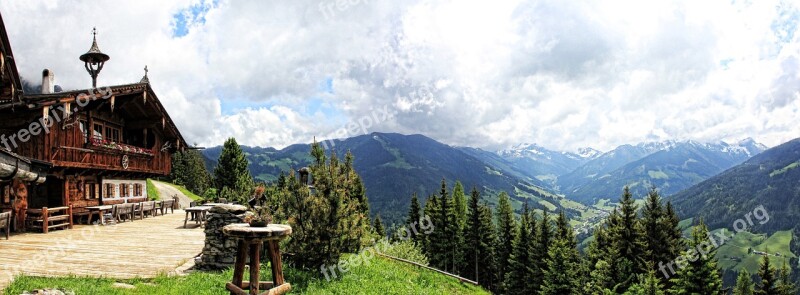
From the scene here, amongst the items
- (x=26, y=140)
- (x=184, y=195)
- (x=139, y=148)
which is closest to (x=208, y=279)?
(x=26, y=140)

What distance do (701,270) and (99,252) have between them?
36665mm

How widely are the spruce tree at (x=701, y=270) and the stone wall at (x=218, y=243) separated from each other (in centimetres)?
3119

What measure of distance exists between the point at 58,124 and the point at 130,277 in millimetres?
16728

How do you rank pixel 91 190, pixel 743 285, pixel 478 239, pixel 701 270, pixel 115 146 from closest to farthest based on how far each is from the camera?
pixel 91 190 → pixel 115 146 → pixel 701 270 → pixel 478 239 → pixel 743 285

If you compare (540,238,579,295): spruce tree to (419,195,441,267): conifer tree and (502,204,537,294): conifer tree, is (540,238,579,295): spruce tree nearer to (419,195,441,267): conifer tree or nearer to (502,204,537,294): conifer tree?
(502,204,537,294): conifer tree

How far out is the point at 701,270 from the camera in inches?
1254

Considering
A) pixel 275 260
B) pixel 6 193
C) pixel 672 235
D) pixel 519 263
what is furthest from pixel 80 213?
pixel 519 263

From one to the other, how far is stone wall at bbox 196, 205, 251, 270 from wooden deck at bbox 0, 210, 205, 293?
95cm

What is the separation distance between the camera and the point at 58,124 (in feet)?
81.1

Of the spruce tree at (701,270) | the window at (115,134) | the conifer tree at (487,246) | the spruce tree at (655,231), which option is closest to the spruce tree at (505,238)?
the conifer tree at (487,246)

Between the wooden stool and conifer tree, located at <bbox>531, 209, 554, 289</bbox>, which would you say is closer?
the wooden stool

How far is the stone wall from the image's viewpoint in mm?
15719

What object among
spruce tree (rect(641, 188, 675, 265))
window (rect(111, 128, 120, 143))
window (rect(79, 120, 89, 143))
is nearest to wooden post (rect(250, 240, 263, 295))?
window (rect(79, 120, 89, 143))
